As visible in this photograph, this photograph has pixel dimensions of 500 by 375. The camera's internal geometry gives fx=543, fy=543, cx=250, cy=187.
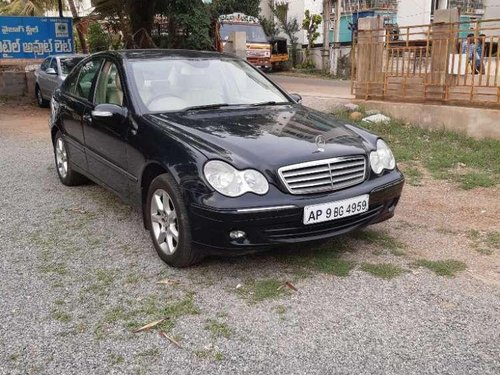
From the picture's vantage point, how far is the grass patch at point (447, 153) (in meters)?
6.61

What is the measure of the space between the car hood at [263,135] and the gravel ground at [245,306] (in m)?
0.84

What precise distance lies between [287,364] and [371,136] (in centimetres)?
226

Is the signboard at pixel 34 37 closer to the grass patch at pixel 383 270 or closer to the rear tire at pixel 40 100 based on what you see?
the rear tire at pixel 40 100

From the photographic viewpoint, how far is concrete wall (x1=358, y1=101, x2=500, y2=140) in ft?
26.6

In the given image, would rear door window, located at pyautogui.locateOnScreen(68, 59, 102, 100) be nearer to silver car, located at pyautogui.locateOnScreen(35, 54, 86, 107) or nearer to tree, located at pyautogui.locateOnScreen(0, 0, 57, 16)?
silver car, located at pyautogui.locateOnScreen(35, 54, 86, 107)

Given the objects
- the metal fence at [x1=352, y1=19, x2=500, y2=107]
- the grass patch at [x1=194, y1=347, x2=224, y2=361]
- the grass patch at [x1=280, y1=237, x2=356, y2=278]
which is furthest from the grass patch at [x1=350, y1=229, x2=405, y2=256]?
the metal fence at [x1=352, y1=19, x2=500, y2=107]

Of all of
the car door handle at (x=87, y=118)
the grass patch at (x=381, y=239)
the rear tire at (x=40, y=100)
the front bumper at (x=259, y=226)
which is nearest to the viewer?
the front bumper at (x=259, y=226)

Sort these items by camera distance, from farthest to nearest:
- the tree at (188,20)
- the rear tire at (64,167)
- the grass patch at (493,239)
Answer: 1. the tree at (188,20)
2. the rear tire at (64,167)
3. the grass patch at (493,239)

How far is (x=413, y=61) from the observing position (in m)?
9.38

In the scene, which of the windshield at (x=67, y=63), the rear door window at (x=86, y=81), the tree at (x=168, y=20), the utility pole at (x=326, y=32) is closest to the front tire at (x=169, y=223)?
the rear door window at (x=86, y=81)

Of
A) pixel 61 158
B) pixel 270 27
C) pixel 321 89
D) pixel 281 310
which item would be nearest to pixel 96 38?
pixel 270 27

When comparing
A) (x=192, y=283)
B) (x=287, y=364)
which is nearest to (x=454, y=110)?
(x=192, y=283)

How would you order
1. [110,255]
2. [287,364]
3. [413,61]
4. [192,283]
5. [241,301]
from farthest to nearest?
[413,61] < [110,255] < [192,283] < [241,301] < [287,364]

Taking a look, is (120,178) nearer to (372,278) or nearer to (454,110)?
(372,278)
